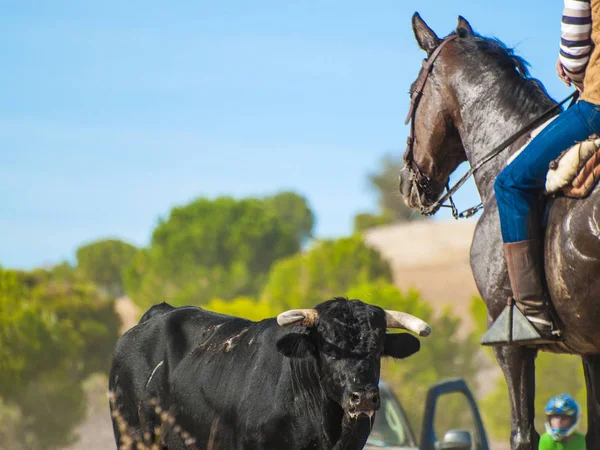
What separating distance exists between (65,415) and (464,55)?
38357 millimetres

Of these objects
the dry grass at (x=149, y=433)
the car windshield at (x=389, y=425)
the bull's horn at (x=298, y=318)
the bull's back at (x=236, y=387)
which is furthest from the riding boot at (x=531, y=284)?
the car windshield at (x=389, y=425)

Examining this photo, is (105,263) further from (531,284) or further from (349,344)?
(531,284)

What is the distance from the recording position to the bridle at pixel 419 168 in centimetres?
752

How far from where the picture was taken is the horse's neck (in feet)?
25.1

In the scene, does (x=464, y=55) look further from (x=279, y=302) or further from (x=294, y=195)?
(x=294, y=195)

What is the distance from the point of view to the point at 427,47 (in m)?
8.38

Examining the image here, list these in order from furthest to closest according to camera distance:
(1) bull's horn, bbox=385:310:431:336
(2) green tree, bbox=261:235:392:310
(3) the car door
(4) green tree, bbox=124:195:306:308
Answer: (4) green tree, bbox=124:195:306:308
(2) green tree, bbox=261:235:392:310
(3) the car door
(1) bull's horn, bbox=385:310:431:336

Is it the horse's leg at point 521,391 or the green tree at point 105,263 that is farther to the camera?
the green tree at point 105,263

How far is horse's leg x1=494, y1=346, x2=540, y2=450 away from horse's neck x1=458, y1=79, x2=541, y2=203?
1127 mm

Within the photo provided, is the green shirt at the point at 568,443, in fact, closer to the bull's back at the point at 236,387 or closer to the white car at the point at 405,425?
the white car at the point at 405,425

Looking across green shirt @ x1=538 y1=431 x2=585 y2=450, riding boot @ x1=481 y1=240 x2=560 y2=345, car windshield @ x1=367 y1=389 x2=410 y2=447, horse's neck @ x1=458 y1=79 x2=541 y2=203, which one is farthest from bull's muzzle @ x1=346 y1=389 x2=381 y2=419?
car windshield @ x1=367 y1=389 x2=410 y2=447

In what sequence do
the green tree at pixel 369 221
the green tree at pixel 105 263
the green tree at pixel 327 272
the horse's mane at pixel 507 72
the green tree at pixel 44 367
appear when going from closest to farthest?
Answer: the horse's mane at pixel 507 72, the green tree at pixel 44 367, the green tree at pixel 327 272, the green tree at pixel 105 263, the green tree at pixel 369 221

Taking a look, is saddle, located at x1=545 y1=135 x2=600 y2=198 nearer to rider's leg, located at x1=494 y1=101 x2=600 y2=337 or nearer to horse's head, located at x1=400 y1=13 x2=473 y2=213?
rider's leg, located at x1=494 y1=101 x2=600 y2=337

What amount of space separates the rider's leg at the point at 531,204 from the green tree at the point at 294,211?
123 m
